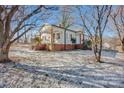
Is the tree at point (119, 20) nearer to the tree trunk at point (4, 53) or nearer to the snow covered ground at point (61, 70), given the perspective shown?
the snow covered ground at point (61, 70)

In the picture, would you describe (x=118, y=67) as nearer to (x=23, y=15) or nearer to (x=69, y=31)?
(x=69, y=31)

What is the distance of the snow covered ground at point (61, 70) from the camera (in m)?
2.63

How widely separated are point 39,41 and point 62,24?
300 mm

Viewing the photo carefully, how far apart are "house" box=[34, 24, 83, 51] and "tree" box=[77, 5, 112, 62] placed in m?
0.11

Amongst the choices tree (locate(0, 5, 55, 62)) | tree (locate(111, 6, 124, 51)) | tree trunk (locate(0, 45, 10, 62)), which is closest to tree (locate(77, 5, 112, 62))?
tree (locate(111, 6, 124, 51))

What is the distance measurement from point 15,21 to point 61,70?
71 cm

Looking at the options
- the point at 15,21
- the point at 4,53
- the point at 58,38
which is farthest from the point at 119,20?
the point at 4,53

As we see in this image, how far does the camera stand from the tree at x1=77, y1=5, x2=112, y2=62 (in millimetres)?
2707

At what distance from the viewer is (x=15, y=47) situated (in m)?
2.76

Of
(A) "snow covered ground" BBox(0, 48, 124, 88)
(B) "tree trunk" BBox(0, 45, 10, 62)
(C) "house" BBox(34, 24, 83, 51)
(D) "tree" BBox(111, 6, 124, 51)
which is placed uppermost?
(D) "tree" BBox(111, 6, 124, 51)

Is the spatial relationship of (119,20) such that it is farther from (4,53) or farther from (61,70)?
(4,53)

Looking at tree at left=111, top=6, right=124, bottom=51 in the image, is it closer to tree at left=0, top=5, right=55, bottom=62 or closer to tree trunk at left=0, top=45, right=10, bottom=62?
tree at left=0, top=5, right=55, bottom=62

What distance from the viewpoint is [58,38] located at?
2750 mm
